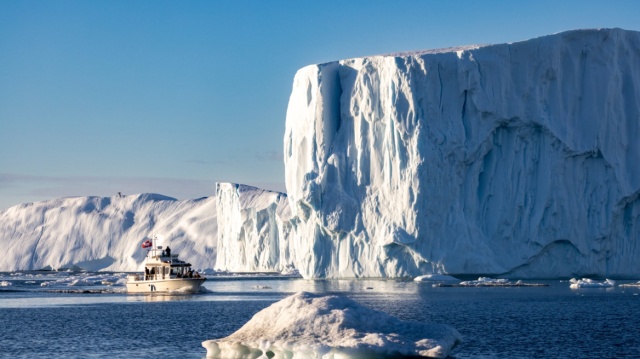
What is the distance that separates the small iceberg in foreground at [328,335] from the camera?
15.3 metres

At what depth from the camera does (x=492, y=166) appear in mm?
45344

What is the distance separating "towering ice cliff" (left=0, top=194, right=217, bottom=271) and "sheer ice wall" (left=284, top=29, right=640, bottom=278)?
4807 centimetres

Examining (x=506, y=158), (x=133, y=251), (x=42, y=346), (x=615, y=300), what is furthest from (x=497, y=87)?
(x=133, y=251)

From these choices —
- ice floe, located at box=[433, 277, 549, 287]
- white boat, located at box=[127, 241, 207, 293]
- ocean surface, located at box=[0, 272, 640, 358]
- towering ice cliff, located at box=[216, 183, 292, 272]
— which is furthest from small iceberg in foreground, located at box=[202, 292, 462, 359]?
towering ice cliff, located at box=[216, 183, 292, 272]

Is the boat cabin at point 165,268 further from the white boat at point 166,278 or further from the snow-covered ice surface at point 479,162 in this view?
the snow-covered ice surface at point 479,162

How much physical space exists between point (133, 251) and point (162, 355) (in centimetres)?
8067

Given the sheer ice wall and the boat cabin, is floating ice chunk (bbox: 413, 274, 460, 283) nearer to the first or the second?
the sheer ice wall

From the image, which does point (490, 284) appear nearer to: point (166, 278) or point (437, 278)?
point (437, 278)

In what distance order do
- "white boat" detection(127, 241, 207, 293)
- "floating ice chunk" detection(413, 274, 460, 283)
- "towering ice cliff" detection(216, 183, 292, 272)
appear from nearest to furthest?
"floating ice chunk" detection(413, 274, 460, 283)
"white boat" detection(127, 241, 207, 293)
"towering ice cliff" detection(216, 183, 292, 272)

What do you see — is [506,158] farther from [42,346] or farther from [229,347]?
[229,347]

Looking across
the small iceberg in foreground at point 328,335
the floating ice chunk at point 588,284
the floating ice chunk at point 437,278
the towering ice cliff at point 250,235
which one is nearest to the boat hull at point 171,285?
the floating ice chunk at point 437,278

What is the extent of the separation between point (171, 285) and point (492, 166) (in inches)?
590

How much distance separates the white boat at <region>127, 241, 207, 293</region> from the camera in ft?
145

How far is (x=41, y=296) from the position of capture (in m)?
46.2
